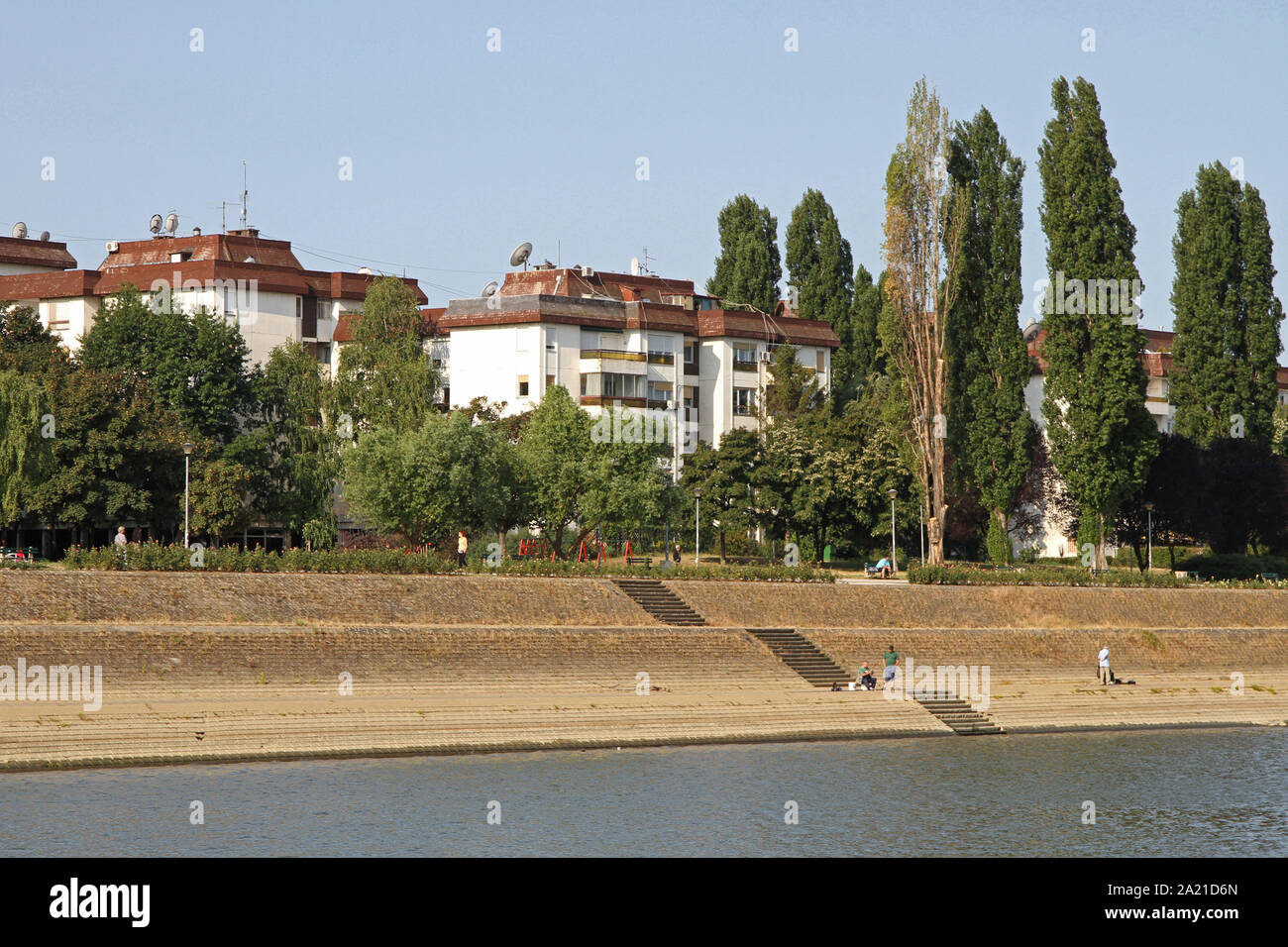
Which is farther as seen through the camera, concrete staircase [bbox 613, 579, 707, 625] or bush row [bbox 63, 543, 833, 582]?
concrete staircase [bbox 613, 579, 707, 625]

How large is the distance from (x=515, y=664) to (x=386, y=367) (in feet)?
112

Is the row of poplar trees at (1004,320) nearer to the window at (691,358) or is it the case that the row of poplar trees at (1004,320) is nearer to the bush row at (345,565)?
the bush row at (345,565)

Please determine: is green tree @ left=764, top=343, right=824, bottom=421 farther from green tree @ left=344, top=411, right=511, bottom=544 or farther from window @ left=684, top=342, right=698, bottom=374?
green tree @ left=344, top=411, right=511, bottom=544

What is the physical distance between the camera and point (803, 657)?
48.8m

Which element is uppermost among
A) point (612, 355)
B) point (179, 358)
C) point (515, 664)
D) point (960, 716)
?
point (612, 355)

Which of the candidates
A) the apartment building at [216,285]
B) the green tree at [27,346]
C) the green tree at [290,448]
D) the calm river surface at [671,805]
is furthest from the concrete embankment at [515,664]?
the apartment building at [216,285]

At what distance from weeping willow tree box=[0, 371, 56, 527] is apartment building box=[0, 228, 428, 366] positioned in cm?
2277

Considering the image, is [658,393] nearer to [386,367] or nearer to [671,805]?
[386,367]

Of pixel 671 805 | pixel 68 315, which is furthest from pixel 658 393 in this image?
pixel 671 805

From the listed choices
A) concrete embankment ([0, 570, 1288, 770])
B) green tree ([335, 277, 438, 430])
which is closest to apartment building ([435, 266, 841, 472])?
green tree ([335, 277, 438, 430])

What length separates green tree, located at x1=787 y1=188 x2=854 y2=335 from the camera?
96562mm

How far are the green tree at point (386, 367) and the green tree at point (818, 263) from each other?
27580 millimetres
